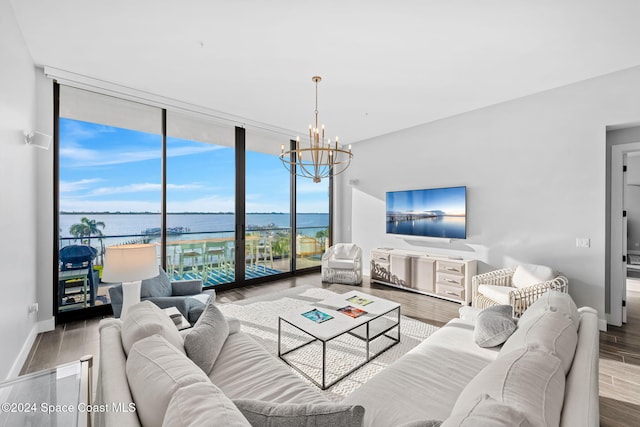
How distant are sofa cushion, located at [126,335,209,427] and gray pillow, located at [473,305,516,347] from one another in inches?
69.5

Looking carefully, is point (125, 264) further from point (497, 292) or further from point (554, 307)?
point (497, 292)

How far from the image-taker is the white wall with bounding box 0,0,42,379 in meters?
1.99

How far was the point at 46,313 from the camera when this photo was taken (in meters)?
3.03

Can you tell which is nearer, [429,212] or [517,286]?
[517,286]

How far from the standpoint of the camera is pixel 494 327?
1.83m

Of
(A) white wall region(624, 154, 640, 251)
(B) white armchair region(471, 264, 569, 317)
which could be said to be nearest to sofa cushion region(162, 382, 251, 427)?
(B) white armchair region(471, 264, 569, 317)

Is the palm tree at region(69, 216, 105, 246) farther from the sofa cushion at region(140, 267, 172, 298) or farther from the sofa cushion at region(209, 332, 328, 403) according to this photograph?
the sofa cushion at region(209, 332, 328, 403)

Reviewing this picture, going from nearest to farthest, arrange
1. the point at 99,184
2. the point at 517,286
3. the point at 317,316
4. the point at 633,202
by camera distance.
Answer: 1. the point at 317,316
2. the point at 517,286
3. the point at 99,184
4. the point at 633,202

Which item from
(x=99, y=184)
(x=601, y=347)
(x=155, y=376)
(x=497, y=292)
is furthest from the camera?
(x=99, y=184)

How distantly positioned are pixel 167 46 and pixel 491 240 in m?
4.61

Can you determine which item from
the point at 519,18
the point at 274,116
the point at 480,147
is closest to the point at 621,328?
the point at 480,147

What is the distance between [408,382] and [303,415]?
0.92 metres

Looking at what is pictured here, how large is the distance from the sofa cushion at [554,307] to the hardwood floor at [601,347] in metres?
0.85

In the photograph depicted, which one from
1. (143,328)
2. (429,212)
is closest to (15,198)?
(143,328)
